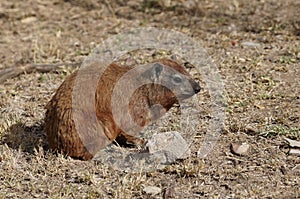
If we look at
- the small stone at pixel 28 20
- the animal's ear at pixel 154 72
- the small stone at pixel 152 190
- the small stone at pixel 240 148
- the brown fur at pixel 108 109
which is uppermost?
the small stone at pixel 28 20

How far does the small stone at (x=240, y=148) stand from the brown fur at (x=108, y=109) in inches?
34.4

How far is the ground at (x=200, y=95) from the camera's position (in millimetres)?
5066

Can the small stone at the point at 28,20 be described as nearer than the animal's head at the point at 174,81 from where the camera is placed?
No

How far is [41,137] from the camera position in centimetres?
595

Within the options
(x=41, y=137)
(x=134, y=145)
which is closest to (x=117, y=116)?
(x=134, y=145)

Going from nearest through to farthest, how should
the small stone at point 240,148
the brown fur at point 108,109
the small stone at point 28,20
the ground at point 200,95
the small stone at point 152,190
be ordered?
1. the small stone at point 152,190
2. the ground at point 200,95
3. the brown fur at point 108,109
4. the small stone at point 240,148
5. the small stone at point 28,20

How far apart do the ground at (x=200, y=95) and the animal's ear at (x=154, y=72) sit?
0.66 meters

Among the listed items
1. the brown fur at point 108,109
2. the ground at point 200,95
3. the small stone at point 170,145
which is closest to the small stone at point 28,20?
the ground at point 200,95

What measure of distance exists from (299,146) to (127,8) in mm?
4897

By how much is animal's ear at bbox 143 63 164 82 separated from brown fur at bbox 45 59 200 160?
0.4 inches

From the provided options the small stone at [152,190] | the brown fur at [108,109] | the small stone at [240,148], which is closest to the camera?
the small stone at [152,190]

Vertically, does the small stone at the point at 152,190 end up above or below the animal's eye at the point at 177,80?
below

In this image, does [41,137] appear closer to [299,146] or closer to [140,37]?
[299,146]

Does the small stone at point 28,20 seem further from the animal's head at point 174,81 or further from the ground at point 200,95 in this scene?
the animal's head at point 174,81
